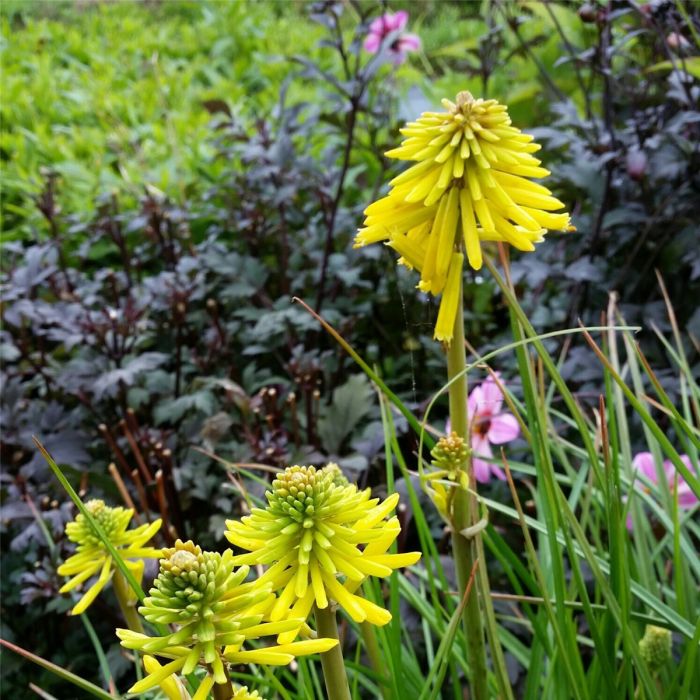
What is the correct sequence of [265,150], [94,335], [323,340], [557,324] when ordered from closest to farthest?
1. [94,335]
2. [557,324]
3. [323,340]
4. [265,150]

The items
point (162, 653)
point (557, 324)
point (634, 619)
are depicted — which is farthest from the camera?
point (557, 324)

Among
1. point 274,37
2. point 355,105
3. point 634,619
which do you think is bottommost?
point 634,619

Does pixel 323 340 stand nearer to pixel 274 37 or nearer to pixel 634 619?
pixel 634 619

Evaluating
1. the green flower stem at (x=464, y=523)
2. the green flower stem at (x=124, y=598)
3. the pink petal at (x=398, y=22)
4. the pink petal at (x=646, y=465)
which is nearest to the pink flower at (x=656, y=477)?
A: the pink petal at (x=646, y=465)

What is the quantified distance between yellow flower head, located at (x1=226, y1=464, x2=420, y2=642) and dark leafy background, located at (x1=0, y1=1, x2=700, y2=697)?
800 mm

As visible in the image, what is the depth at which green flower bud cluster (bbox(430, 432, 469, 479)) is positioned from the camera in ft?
2.22

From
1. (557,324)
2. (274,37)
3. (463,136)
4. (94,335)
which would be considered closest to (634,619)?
(463,136)

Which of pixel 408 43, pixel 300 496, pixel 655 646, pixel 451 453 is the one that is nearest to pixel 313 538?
pixel 300 496

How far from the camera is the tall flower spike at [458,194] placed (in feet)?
2.07

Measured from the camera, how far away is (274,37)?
4984mm

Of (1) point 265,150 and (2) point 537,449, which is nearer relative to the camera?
(2) point 537,449

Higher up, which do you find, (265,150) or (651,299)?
(265,150)

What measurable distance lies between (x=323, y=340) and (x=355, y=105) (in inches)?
22.2

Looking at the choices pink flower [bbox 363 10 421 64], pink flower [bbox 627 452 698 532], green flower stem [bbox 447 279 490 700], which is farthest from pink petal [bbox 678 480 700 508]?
pink flower [bbox 363 10 421 64]
